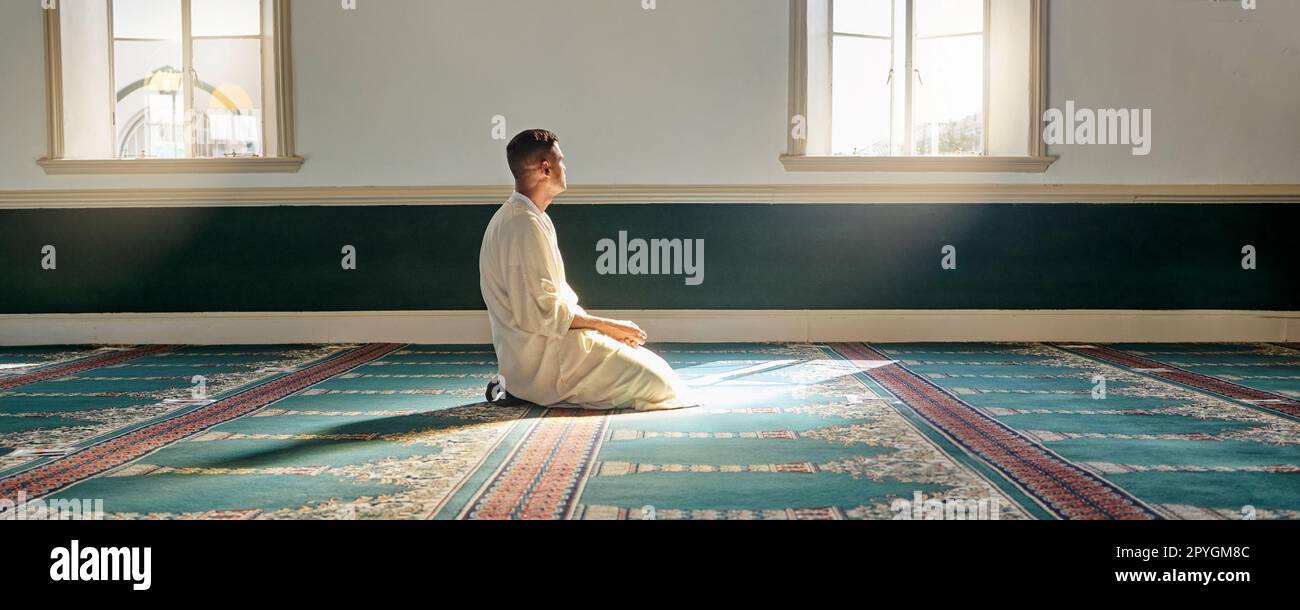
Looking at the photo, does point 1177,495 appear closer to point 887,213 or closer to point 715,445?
point 715,445

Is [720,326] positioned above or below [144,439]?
above

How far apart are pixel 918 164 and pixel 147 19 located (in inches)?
213

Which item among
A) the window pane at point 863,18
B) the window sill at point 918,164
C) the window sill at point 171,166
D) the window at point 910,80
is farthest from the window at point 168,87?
the window pane at point 863,18

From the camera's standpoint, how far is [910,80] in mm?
6742

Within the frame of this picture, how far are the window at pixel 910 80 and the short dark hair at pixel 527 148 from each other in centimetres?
306

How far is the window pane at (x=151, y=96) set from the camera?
6816mm

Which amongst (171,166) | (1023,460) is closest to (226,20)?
(171,166)

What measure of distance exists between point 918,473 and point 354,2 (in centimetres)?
527

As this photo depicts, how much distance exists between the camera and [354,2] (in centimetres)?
656

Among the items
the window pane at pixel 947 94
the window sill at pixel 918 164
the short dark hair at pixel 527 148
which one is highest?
the window pane at pixel 947 94

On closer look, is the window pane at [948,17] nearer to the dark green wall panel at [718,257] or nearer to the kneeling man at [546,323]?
the dark green wall panel at [718,257]

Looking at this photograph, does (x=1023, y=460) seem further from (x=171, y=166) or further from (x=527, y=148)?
(x=171, y=166)
